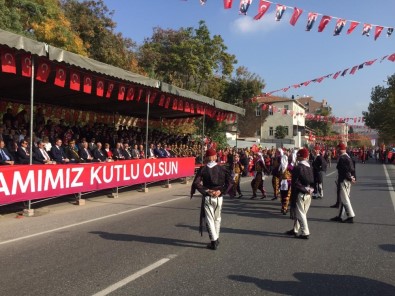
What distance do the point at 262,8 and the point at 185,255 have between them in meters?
9.47

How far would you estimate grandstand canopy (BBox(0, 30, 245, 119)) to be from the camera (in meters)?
9.48

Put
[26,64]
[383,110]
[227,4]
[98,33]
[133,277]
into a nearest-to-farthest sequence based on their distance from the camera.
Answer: [133,277]
[26,64]
[227,4]
[98,33]
[383,110]

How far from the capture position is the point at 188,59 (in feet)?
135

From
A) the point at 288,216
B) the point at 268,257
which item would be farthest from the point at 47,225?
the point at 288,216

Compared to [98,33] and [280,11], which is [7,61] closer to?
[280,11]

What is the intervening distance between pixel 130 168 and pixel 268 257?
8292mm

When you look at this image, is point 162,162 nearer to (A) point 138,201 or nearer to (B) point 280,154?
(A) point 138,201

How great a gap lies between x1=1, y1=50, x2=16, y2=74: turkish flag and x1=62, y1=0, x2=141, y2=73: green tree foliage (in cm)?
2180

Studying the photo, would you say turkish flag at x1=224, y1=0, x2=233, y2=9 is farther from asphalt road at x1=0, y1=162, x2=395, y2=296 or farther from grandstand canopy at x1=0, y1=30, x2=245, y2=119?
asphalt road at x1=0, y1=162, x2=395, y2=296

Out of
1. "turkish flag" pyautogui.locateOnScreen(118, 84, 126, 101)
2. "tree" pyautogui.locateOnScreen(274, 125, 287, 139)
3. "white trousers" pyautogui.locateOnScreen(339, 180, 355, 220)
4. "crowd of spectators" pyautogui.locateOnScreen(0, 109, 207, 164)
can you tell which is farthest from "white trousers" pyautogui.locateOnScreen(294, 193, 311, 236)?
"tree" pyautogui.locateOnScreen(274, 125, 287, 139)

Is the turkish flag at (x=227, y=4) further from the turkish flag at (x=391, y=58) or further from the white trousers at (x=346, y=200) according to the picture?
the turkish flag at (x=391, y=58)

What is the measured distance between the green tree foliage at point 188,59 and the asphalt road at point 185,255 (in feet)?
101

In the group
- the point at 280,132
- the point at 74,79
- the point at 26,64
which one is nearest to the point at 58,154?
the point at 74,79

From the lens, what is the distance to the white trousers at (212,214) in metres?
6.65
